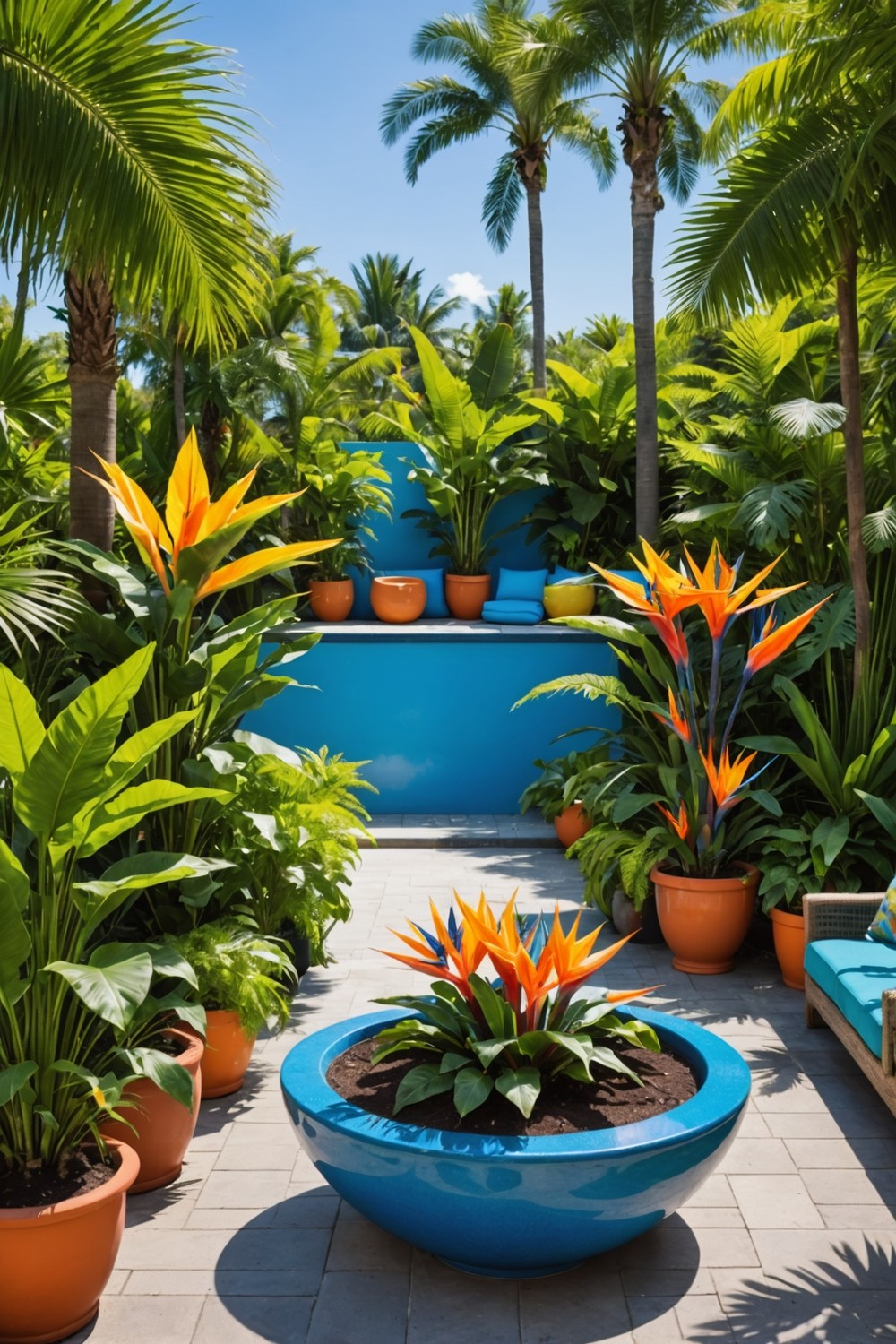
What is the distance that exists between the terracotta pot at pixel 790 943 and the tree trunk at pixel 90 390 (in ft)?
10.8

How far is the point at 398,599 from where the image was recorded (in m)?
9.98

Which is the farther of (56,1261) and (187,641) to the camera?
(187,641)

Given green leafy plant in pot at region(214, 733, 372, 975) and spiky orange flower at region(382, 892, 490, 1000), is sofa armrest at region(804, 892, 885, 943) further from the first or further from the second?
spiky orange flower at region(382, 892, 490, 1000)

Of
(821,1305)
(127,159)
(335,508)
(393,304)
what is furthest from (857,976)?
(393,304)

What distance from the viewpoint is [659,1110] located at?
3.18 metres

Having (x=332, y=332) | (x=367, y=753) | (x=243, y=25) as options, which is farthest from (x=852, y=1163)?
(x=332, y=332)

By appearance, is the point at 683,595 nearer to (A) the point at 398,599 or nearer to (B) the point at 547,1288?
(B) the point at 547,1288

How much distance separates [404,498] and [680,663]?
5700 millimetres

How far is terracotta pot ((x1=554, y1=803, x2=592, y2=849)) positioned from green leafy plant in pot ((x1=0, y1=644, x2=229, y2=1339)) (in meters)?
4.48

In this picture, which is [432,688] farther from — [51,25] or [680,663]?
[51,25]

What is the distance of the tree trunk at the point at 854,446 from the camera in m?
5.79

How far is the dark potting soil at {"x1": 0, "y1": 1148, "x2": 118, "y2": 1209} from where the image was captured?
9.63ft

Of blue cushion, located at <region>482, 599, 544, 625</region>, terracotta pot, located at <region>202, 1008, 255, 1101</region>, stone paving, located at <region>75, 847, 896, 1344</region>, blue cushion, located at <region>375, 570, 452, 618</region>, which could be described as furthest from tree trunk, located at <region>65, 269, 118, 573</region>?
blue cushion, located at <region>375, 570, 452, 618</region>

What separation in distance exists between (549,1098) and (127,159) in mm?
3287
